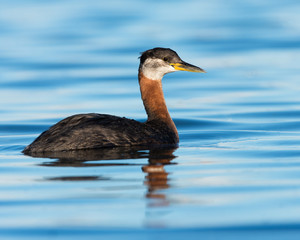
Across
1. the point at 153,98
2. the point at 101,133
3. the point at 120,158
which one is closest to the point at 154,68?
the point at 153,98

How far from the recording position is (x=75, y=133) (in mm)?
10992

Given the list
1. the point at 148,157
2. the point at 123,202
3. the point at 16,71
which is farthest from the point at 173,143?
the point at 16,71

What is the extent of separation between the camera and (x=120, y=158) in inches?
407

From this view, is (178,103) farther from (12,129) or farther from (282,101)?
(12,129)

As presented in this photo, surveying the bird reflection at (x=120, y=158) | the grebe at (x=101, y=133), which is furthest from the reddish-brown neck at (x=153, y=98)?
the bird reflection at (x=120, y=158)

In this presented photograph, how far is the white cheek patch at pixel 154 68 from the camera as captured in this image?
41.7ft

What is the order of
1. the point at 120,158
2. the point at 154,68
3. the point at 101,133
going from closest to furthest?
the point at 120,158, the point at 101,133, the point at 154,68

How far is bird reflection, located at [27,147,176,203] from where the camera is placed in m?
8.83

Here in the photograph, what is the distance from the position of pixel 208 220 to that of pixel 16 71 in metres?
16.4

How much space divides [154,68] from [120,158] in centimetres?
285

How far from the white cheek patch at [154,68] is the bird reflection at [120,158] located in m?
1.75

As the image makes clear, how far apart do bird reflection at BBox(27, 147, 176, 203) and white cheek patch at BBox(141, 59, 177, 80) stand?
1.75 metres

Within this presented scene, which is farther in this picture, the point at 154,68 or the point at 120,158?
the point at 154,68

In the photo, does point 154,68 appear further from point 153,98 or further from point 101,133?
point 101,133
